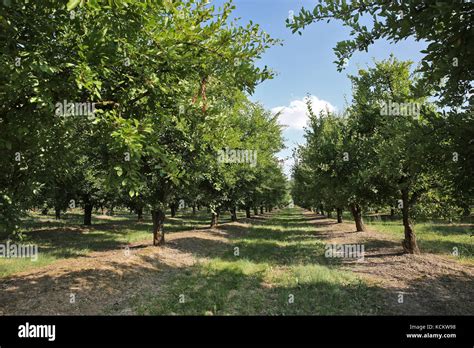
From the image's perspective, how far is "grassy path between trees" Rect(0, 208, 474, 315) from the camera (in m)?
8.76

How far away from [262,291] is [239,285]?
1074 mm

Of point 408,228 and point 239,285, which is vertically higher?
point 408,228

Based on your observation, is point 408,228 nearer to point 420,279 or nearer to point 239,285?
point 420,279

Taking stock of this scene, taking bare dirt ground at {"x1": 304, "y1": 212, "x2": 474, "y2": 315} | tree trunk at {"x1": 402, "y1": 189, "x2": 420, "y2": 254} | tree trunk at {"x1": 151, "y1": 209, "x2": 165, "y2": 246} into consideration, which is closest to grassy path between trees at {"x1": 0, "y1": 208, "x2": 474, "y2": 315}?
bare dirt ground at {"x1": 304, "y1": 212, "x2": 474, "y2": 315}

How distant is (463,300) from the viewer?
935 centimetres

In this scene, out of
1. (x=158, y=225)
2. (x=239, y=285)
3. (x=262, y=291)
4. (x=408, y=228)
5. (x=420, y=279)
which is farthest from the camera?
(x=158, y=225)

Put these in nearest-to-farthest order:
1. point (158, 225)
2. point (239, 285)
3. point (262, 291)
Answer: point (262, 291)
point (239, 285)
point (158, 225)

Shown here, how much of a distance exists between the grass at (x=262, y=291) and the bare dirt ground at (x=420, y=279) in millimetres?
790

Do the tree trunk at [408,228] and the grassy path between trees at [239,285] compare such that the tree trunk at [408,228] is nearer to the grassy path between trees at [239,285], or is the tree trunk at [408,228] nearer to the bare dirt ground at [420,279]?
the bare dirt ground at [420,279]

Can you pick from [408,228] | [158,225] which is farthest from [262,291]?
[158,225]

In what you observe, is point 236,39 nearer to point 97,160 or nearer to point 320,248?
point 97,160

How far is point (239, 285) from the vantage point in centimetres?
1119
